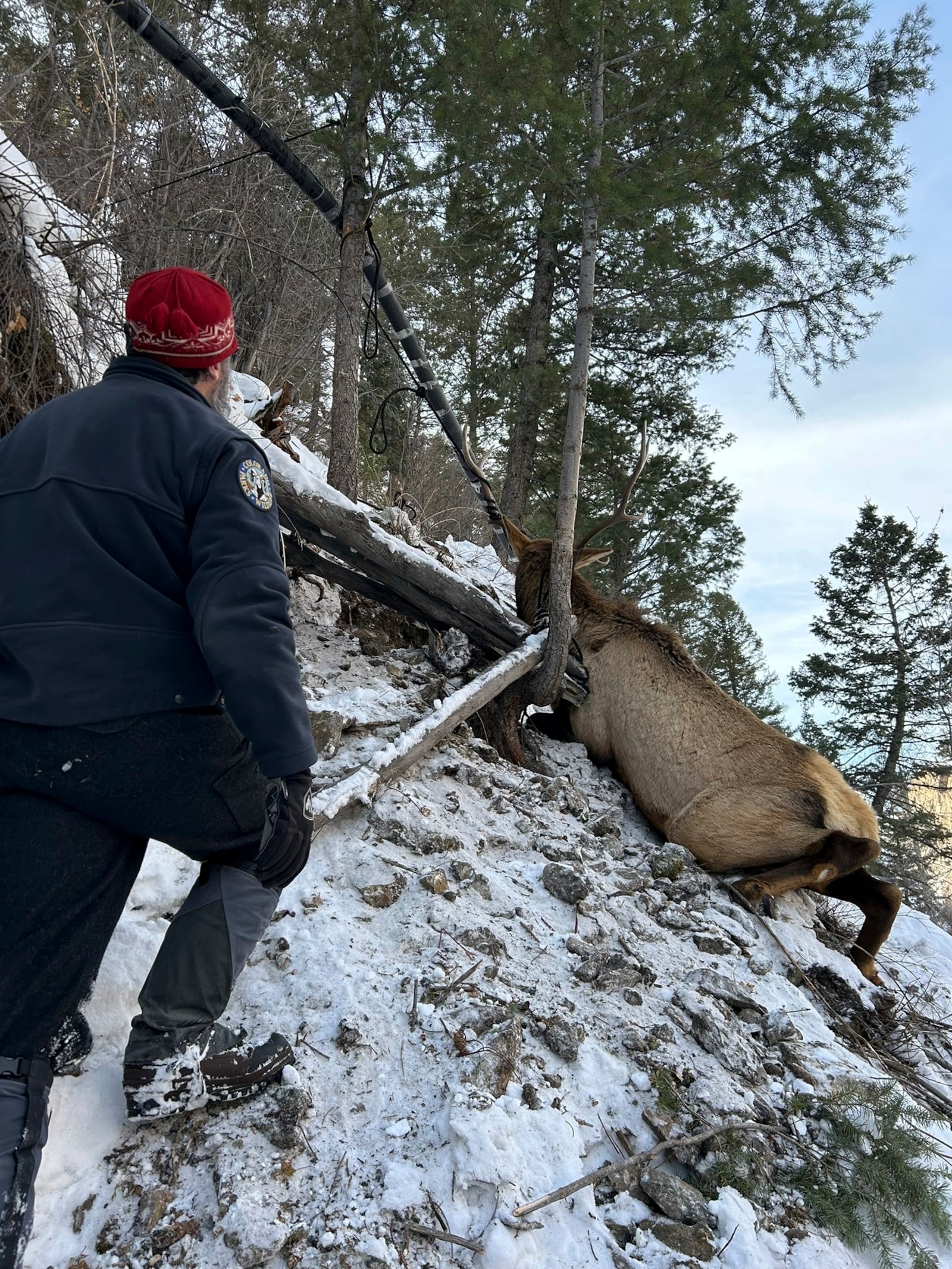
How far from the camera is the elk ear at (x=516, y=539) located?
6.54 metres

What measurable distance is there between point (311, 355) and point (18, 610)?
11742 millimetres

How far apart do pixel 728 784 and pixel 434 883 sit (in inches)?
90.7

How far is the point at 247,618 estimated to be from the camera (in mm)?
1783

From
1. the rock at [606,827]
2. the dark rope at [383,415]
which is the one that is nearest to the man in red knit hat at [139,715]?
the rock at [606,827]

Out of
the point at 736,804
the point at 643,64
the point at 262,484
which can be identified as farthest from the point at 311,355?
the point at 262,484

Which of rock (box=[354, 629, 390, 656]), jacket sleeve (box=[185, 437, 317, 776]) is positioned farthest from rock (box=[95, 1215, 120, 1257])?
rock (box=[354, 629, 390, 656])

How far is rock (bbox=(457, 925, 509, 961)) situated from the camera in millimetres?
2846

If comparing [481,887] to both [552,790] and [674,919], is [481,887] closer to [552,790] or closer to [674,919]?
[674,919]

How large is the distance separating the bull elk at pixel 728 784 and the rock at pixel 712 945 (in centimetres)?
74

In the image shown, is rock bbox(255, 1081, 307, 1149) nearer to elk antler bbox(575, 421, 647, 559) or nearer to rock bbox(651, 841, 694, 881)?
rock bbox(651, 841, 694, 881)

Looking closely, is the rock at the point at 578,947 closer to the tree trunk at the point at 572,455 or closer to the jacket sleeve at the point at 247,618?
the jacket sleeve at the point at 247,618

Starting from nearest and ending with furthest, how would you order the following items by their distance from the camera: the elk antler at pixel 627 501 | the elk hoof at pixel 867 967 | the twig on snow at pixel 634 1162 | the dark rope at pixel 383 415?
the twig on snow at pixel 634 1162, the elk hoof at pixel 867 967, the elk antler at pixel 627 501, the dark rope at pixel 383 415

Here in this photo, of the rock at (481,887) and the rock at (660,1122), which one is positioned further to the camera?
the rock at (481,887)

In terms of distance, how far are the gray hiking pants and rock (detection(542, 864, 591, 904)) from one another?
A: 174 cm
